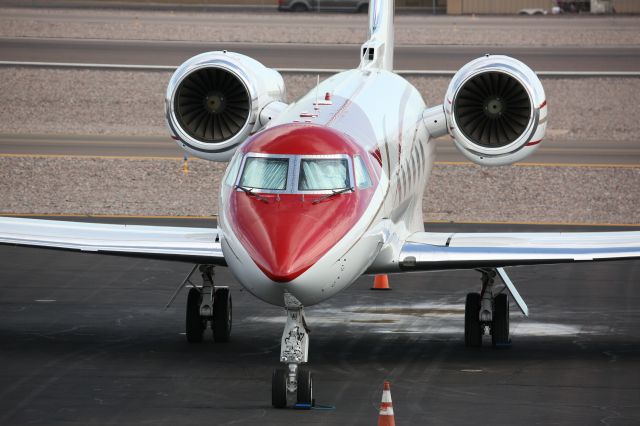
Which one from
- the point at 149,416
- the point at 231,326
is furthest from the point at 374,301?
the point at 149,416

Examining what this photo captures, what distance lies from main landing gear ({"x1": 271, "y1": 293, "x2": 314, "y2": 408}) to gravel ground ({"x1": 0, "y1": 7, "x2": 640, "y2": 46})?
1860 inches

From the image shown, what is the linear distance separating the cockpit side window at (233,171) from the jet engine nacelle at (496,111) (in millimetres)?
5637

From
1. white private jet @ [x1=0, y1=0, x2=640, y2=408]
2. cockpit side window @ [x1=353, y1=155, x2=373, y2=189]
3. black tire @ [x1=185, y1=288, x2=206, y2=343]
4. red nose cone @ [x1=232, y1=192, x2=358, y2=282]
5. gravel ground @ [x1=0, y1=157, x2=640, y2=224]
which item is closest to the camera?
red nose cone @ [x1=232, y1=192, x2=358, y2=282]

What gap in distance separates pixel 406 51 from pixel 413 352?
40.8 meters

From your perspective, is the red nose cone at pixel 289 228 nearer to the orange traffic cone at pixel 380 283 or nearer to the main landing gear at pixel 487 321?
the main landing gear at pixel 487 321

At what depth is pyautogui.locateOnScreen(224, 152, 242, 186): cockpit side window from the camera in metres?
17.2

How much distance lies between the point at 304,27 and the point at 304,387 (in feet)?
182

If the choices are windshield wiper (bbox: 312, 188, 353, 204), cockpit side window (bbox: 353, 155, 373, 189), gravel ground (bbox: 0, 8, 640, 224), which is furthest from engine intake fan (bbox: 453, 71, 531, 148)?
gravel ground (bbox: 0, 8, 640, 224)

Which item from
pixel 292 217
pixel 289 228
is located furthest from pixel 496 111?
pixel 289 228

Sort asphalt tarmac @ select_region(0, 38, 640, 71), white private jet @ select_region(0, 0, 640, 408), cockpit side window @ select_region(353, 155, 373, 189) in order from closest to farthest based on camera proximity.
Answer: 1. white private jet @ select_region(0, 0, 640, 408)
2. cockpit side window @ select_region(353, 155, 373, 189)
3. asphalt tarmac @ select_region(0, 38, 640, 71)

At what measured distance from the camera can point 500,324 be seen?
20.1 metres

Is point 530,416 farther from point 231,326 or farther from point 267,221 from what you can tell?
point 231,326

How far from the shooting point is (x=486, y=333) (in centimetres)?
2023

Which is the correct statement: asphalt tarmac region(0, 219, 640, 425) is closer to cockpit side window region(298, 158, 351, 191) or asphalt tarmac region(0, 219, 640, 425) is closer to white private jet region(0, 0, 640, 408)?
white private jet region(0, 0, 640, 408)
